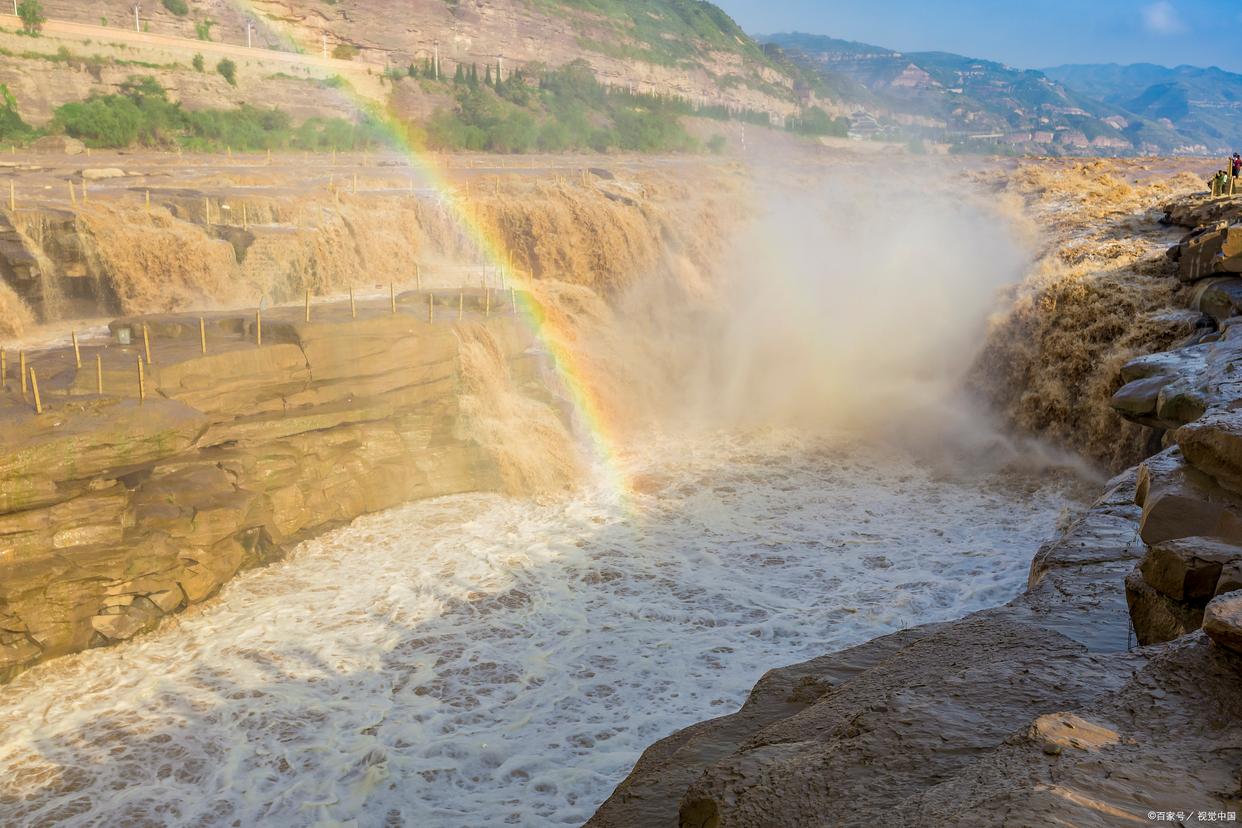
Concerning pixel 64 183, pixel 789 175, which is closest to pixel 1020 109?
pixel 789 175

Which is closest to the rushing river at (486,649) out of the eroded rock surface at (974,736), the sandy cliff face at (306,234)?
the eroded rock surface at (974,736)

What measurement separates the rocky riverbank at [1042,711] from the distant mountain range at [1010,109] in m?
76.0

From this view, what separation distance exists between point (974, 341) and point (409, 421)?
34.1ft

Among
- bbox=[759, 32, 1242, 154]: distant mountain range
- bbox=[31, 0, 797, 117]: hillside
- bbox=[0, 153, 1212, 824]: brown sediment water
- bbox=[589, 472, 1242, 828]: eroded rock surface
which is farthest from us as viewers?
bbox=[759, 32, 1242, 154]: distant mountain range

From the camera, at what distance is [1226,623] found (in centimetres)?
330

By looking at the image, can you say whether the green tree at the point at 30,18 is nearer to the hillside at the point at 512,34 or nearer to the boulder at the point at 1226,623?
the hillside at the point at 512,34

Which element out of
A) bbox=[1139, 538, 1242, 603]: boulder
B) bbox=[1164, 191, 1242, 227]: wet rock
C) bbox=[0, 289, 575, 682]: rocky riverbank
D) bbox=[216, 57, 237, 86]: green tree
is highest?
bbox=[216, 57, 237, 86]: green tree

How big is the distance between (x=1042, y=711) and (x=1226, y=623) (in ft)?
2.90

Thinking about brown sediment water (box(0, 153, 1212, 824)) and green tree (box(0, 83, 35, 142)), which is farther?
green tree (box(0, 83, 35, 142))

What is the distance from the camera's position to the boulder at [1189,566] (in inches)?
177

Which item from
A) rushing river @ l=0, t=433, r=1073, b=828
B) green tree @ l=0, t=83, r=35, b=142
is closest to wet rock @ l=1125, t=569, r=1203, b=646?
rushing river @ l=0, t=433, r=1073, b=828

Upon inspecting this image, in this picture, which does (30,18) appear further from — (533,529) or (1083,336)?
(1083,336)

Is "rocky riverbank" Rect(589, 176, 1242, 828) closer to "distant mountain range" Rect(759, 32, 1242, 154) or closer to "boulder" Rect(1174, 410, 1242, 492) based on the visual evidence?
"boulder" Rect(1174, 410, 1242, 492)

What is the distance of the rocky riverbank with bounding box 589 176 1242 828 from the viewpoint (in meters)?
3.00
